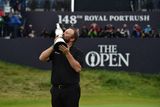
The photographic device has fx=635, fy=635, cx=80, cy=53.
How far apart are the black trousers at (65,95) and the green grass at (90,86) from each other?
30.6 ft

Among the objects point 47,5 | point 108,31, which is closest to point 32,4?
point 47,5

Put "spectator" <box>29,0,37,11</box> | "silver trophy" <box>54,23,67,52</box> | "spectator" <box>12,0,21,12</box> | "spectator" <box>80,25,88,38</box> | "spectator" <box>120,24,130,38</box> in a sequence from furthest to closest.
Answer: "spectator" <box>29,0,37,11</box> → "spectator" <box>12,0,21,12</box> → "spectator" <box>120,24,130,38</box> → "spectator" <box>80,25,88,38</box> → "silver trophy" <box>54,23,67,52</box>

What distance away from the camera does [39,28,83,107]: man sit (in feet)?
29.2

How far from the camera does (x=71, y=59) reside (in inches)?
346

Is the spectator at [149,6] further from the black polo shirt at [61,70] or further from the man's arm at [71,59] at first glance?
the man's arm at [71,59]

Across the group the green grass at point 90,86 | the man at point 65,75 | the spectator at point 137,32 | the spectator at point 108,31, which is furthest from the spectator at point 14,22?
the man at point 65,75

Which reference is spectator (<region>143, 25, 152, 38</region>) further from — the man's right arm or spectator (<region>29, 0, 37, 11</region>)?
the man's right arm

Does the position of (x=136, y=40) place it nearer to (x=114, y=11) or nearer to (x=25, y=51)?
(x=114, y=11)

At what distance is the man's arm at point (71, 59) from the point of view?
8719mm

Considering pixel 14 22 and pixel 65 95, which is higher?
pixel 65 95

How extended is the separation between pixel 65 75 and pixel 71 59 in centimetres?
30

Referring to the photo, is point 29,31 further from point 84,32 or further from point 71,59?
point 71,59

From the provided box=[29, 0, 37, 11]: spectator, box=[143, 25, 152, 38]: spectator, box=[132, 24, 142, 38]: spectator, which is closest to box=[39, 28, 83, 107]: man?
box=[132, 24, 142, 38]: spectator

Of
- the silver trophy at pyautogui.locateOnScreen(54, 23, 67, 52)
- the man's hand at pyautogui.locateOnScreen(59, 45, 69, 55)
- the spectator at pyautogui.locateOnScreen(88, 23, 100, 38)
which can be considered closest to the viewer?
the silver trophy at pyautogui.locateOnScreen(54, 23, 67, 52)
